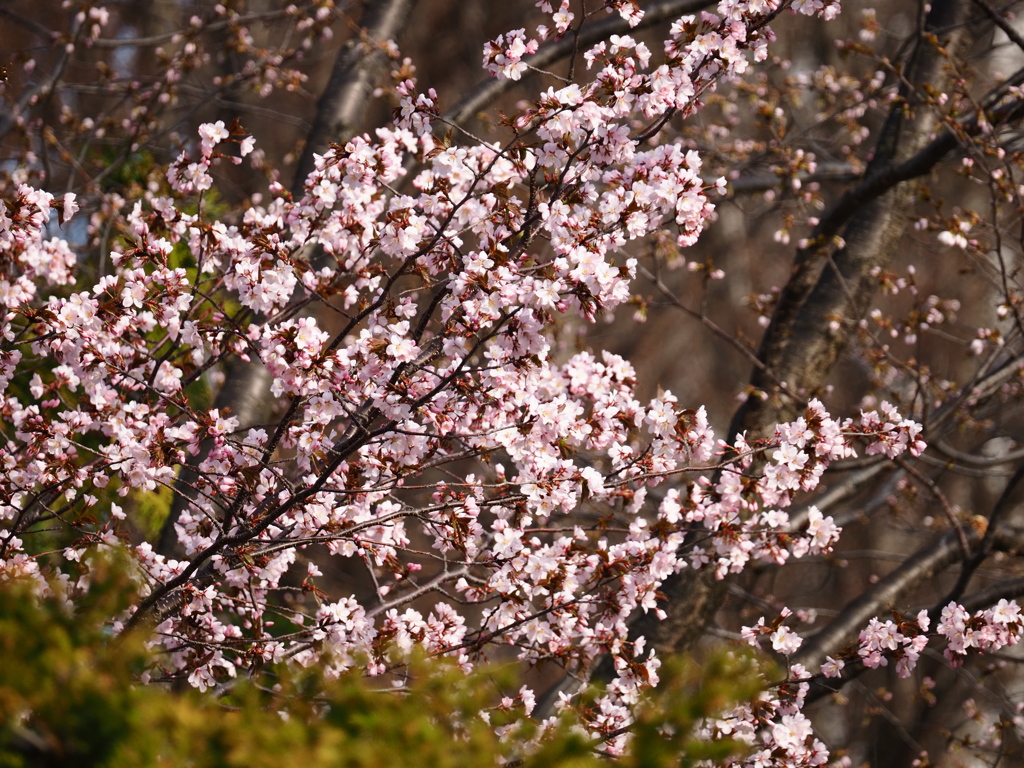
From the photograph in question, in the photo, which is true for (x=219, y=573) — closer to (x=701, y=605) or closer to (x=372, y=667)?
(x=372, y=667)

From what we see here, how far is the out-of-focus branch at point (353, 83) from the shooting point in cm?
542

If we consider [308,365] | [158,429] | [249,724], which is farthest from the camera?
[158,429]

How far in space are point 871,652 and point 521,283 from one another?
168 cm

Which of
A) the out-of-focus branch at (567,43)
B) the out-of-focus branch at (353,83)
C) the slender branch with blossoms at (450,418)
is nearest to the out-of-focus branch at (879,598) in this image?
the slender branch with blossoms at (450,418)

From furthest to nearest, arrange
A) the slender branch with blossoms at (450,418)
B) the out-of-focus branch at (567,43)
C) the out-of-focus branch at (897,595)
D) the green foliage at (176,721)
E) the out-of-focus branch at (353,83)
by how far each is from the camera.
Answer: the out-of-focus branch at (353,83) < the out-of-focus branch at (567,43) < the out-of-focus branch at (897,595) < the slender branch with blossoms at (450,418) < the green foliage at (176,721)

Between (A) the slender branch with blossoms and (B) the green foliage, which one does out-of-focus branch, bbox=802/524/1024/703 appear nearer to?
(A) the slender branch with blossoms

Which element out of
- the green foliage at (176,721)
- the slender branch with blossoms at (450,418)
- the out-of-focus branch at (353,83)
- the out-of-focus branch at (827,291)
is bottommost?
the green foliage at (176,721)

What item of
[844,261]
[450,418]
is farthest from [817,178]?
[450,418]

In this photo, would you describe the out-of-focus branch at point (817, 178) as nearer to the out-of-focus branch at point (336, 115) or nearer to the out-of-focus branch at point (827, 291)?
the out-of-focus branch at point (827, 291)

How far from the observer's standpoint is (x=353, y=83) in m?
5.57

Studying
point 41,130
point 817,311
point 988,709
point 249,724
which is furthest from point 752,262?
point 249,724

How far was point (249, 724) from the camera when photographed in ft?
4.39

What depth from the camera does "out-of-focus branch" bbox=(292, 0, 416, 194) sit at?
5418 mm

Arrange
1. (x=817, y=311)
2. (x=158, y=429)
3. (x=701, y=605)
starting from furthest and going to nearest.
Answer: (x=817, y=311)
(x=701, y=605)
(x=158, y=429)
